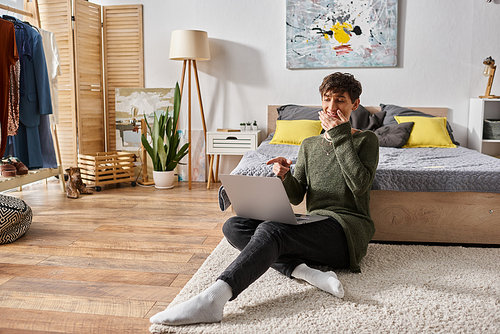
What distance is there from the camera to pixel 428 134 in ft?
11.8

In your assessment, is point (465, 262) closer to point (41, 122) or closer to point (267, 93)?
point (267, 93)

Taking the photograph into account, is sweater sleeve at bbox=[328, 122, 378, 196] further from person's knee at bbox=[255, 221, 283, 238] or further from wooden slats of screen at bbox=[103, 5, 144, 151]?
wooden slats of screen at bbox=[103, 5, 144, 151]

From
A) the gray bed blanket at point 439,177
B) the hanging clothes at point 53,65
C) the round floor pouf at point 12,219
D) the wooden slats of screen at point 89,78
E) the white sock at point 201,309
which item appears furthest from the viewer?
the wooden slats of screen at point 89,78

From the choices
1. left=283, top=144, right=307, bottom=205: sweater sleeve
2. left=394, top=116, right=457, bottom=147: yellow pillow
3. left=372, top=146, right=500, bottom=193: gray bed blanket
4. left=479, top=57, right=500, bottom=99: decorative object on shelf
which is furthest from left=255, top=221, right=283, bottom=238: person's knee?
left=479, top=57, right=500, bottom=99: decorative object on shelf

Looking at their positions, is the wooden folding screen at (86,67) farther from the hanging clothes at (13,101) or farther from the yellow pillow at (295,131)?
the yellow pillow at (295,131)

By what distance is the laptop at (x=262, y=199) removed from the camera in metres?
1.69

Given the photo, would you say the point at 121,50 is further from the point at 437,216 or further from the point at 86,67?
the point at 437,216

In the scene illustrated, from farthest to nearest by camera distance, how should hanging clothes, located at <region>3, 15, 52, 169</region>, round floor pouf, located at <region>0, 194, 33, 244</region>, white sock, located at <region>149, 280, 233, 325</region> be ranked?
hanging clothes, located at <region>3, 15, 52, 169</region> < round floor pouf, located at <region>0, 194, 33, 244</region> < white sock, located at <region>149, 280, 233, 325</region>

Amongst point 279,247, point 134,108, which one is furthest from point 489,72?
point 134,108

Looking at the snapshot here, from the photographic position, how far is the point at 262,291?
Answer: 1.76 meters

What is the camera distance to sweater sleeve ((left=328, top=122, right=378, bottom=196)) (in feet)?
5.98

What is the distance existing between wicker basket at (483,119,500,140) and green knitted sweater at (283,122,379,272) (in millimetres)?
2568

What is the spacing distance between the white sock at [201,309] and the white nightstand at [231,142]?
8.96ft

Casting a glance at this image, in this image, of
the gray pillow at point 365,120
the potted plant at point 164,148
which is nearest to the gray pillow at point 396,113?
the gray pillow at point 365,120
